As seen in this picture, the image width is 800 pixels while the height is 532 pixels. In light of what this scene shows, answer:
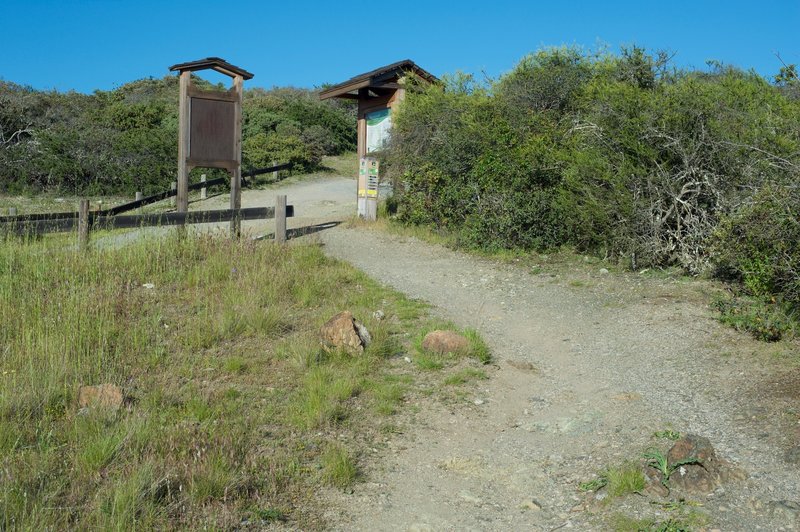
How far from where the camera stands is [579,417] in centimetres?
586

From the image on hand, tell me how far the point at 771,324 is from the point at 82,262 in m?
8.23

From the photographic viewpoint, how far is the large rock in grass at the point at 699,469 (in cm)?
446

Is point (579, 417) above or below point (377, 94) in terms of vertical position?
below

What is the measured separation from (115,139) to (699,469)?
24.6 meters

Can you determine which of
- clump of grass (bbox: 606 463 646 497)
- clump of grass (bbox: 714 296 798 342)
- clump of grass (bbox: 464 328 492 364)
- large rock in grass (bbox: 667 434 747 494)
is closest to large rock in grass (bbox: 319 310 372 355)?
clump of grass (bbox: 464 328 492 364)

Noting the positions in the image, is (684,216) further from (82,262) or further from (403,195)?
(82,262)

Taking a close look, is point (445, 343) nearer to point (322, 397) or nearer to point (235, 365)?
point (322, 397)

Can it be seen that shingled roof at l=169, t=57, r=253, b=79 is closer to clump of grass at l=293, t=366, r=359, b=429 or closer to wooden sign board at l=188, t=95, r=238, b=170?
wooden sign board at l=188, t=95, r=238, b=170

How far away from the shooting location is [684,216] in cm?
1060

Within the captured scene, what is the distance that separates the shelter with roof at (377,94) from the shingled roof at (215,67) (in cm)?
392

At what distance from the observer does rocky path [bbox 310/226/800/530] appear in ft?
14.3

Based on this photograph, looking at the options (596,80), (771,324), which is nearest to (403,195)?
(596,80)

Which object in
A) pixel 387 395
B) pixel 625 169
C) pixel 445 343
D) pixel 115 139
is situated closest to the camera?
pixel 387 395

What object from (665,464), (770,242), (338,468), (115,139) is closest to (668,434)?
(665,464)
